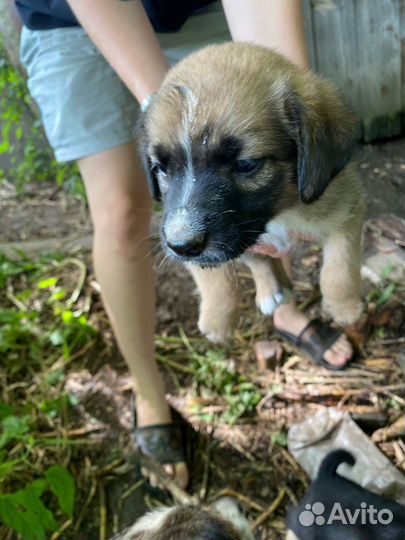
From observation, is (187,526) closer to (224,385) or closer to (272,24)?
(224,385)

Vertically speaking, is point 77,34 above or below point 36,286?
above

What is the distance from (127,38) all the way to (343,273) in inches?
42.4

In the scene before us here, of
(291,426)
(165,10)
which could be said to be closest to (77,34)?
(165,10)

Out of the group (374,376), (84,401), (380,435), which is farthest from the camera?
(84,401)

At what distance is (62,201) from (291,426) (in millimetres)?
3007

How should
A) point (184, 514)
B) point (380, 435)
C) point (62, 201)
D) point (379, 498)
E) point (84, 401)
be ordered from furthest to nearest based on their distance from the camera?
1. point (62, 201)
2. point (84, 401)
3. point (380, 435)
4. point (379, 498)
5. point (184, 514)

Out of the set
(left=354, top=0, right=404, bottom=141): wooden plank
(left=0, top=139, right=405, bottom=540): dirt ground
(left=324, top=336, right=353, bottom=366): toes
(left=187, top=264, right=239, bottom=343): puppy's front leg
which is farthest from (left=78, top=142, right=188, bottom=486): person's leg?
(left=354, top=0, right=404, bottom=141): wooden plank

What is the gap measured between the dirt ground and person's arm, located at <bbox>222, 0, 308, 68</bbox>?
0.97 m

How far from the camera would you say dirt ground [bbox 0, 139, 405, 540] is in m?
2.58

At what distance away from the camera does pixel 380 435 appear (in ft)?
8.27

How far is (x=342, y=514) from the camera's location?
76.4 inches

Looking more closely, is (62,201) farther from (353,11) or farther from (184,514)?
(184,514)

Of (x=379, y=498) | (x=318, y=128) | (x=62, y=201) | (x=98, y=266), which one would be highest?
(x=318, y=128)

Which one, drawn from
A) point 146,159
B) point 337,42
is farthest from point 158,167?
point 337,42
